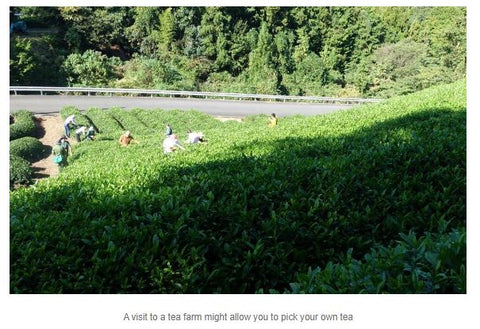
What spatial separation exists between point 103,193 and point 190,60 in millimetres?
40666

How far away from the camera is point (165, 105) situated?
30922mm

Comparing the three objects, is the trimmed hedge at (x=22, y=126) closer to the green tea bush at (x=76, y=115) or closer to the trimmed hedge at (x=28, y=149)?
Result: the green tea bush at (x=76, y=115)

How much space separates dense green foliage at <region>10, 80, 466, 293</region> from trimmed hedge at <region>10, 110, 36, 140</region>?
59.0 ft

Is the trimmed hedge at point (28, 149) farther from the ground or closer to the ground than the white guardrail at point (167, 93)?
closer to the ground

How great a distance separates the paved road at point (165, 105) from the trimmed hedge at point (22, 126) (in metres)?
2.74

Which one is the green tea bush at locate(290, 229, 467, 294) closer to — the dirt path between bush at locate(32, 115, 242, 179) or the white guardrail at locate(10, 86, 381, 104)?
the dirt path between bush at locate(32, 115, 242, 179)

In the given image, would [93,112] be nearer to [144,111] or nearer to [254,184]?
[144,111]

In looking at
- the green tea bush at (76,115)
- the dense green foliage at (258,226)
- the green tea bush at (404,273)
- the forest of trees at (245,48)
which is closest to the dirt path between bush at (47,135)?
the green tea bush at (76,115)

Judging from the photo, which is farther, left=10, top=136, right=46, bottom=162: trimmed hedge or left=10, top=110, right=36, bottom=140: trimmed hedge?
left=10, top=110, right=36, bottom=140: trimmed hedge

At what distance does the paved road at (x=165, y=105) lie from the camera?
2820 centimetres

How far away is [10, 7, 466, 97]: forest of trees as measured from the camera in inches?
1513

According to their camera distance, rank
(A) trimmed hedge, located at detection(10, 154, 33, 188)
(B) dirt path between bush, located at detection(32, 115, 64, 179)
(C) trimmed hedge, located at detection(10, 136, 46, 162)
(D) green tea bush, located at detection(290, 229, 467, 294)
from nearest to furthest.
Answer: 1. (D) green tea bush, located at detection(290, 229, 467, 294)
2. (A) trimmed hedge, located at detection(10, 154, 33, 188)
3. (B) dirt path between bush, located at detection(32, 115, 64, 179)
4. (C) trimmed hedge, located at detection(10, 136, 46, 162)

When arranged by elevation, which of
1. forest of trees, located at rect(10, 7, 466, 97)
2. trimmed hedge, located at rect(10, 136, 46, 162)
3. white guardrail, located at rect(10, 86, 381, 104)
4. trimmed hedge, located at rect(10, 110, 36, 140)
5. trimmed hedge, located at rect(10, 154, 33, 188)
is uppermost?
forest of trees, located at rect(10, 7, 466, 97)

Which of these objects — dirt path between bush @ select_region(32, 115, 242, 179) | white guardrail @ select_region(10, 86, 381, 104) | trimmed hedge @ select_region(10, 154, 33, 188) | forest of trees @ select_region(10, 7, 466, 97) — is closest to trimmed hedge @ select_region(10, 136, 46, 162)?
dirt path between bush @ select_region(32, 115, 242, 179)
